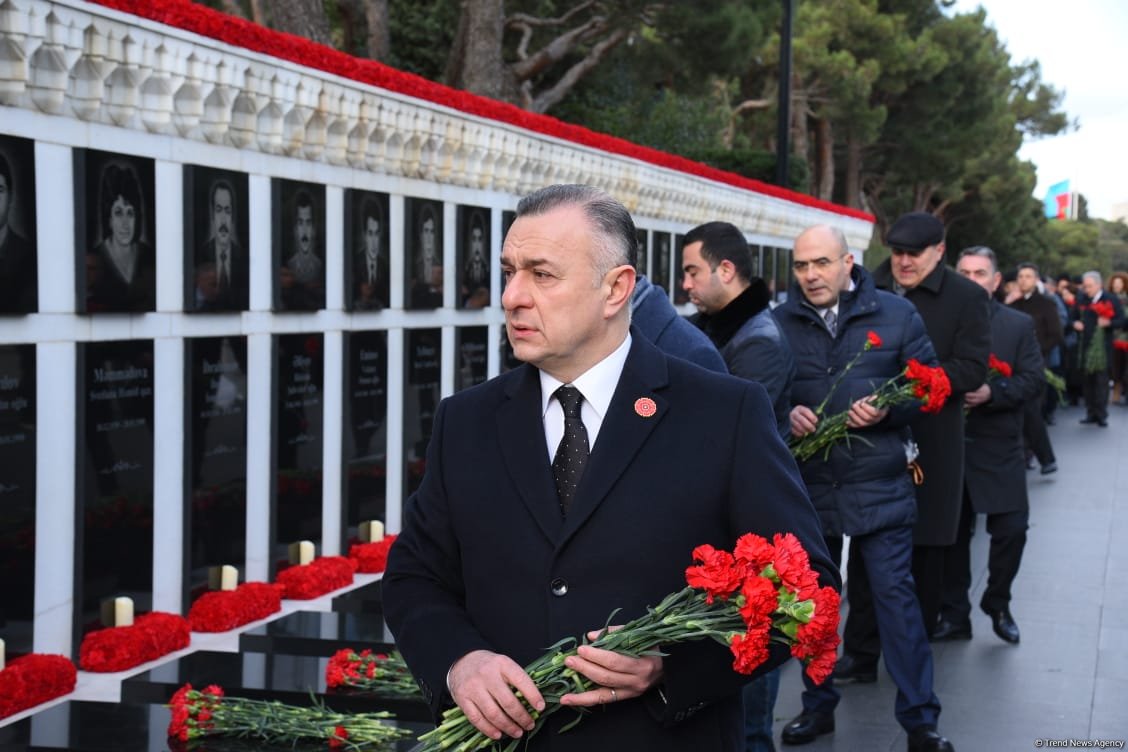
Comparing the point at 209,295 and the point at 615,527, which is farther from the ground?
the point at 209,295

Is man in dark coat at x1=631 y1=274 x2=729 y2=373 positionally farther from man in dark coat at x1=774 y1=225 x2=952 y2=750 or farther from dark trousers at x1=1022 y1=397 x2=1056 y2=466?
dark trousers at x1=1022 y1=397 x2=1056 y2=466

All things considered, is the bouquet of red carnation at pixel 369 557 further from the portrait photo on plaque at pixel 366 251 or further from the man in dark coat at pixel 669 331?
the man in dark coat at pixel 669 331

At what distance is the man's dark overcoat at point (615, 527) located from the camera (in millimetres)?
2648

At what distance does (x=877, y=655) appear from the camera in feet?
22.8

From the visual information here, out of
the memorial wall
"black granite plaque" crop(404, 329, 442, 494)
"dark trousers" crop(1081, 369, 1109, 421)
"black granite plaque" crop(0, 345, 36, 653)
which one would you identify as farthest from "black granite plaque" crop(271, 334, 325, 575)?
"dark trousers" crop(1081, 369, 1109, 421)

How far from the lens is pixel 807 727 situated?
19.3 ft

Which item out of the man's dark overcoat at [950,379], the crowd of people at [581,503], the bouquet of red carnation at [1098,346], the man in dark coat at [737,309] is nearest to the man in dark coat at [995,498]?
the man's dark overcoat at [950,379]

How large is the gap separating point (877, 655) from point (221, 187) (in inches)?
153

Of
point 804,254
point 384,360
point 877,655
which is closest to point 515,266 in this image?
point 804,254

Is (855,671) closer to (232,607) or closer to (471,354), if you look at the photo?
(232,607)

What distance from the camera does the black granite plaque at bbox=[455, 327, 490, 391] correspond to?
10391 mm

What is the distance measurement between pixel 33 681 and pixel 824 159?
4077 centimetres

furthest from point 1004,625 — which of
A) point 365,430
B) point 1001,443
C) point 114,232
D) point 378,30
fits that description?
point 378,30

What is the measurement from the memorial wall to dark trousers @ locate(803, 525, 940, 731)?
3.10m
